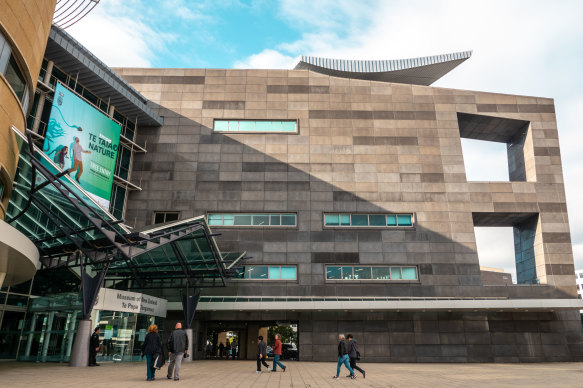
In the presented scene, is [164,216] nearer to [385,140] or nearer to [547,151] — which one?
[385,140]

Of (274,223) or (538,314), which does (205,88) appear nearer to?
(274,223)

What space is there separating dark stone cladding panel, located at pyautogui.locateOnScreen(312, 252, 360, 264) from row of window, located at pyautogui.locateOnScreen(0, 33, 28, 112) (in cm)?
2149

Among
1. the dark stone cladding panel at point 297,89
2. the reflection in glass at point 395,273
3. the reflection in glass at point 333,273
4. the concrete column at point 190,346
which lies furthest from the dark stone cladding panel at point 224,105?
the concrete column at point 190,346

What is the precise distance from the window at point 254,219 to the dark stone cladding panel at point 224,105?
9.20 meters

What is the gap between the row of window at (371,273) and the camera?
33.3 metres

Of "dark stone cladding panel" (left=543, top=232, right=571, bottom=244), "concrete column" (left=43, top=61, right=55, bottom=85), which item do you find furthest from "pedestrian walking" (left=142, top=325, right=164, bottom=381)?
"dark stone cladding panel" (left=543, top=232, right=571, bottom=244)

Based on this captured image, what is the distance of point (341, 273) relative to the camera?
109 feet

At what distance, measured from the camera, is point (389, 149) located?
36500 millimetres

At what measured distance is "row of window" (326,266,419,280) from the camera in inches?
1310

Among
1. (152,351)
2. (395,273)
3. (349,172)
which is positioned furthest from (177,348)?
(349,172)

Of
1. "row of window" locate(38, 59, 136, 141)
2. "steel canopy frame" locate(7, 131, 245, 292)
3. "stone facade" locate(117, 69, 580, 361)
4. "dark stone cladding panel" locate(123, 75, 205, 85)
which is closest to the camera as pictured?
"steel canopy frame" locate(7, 131, 245, 292)

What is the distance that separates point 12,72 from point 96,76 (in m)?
15.5

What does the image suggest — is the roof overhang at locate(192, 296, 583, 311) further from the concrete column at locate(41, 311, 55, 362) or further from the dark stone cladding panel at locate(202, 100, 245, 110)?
the dark stone cladding panel at locate(202, 100, 245, 110)

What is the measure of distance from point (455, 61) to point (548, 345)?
24264 millimetres
